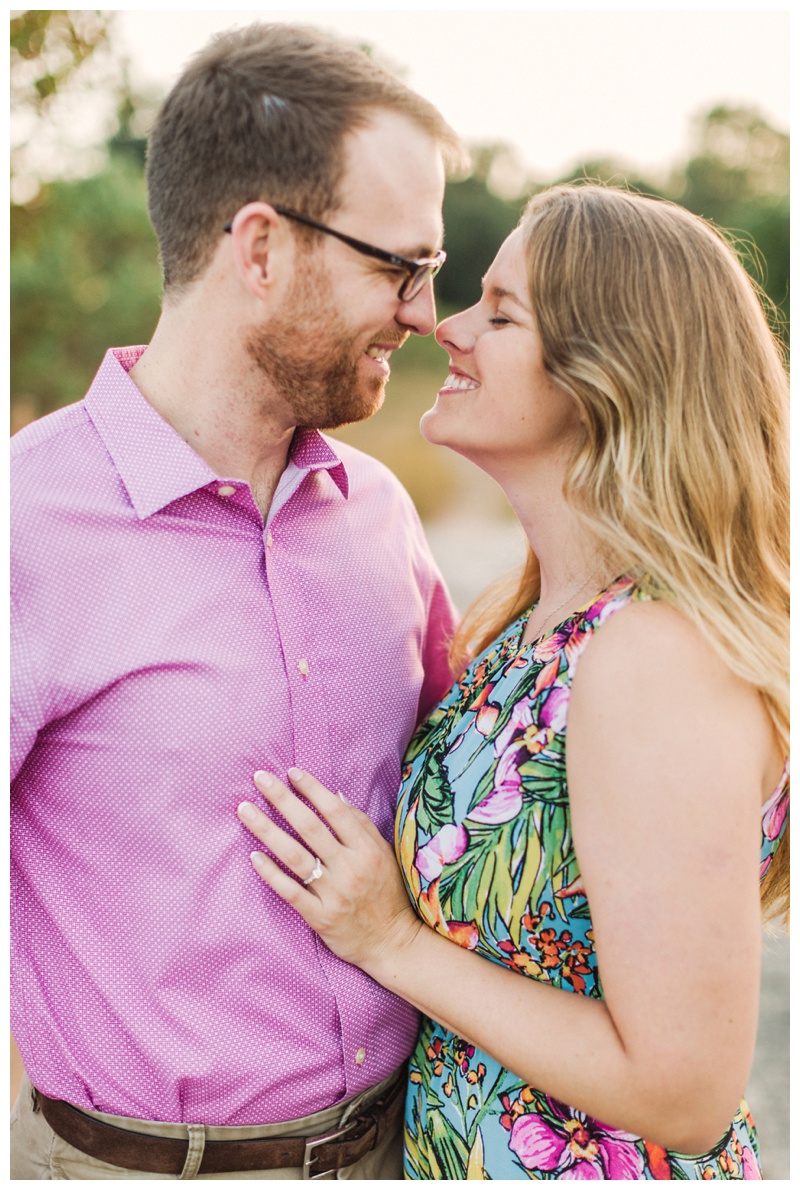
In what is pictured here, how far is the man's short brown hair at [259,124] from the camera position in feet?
6.14

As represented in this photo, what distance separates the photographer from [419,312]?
6.72ft

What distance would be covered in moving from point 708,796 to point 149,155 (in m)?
1.70

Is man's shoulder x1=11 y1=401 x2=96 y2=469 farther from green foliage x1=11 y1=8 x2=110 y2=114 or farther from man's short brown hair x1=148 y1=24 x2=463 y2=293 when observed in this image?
green foliage x1=11 y1=8 x2=110 y2=114

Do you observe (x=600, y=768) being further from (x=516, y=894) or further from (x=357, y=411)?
(x=357, y=411)

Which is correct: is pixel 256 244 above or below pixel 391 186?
below

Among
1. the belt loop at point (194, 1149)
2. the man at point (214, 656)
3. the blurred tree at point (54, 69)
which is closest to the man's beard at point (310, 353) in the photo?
the man at point (214, 656)

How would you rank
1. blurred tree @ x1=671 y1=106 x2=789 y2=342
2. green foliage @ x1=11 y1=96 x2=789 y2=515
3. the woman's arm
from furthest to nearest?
1. blurred tree @ x1=671 y1=106 x2=789 y2=342
2. green foliage @ x1=11 y1=96 x2=789 y2=515
3. the woman's arm

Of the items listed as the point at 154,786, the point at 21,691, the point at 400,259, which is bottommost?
the point at 154,786

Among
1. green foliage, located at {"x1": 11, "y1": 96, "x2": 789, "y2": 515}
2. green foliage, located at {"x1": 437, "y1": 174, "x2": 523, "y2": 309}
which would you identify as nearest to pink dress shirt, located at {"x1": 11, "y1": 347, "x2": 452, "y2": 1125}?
green foliage, located at {"x1": 11, "y1": 96, "x2": 789, "y2": 515}

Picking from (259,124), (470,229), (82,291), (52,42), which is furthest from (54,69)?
(470,229)

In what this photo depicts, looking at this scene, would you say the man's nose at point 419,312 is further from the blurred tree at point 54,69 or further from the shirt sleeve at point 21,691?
the blurred tree at point 54,69

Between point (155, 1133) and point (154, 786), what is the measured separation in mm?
630

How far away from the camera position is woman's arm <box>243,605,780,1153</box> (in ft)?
4.95
